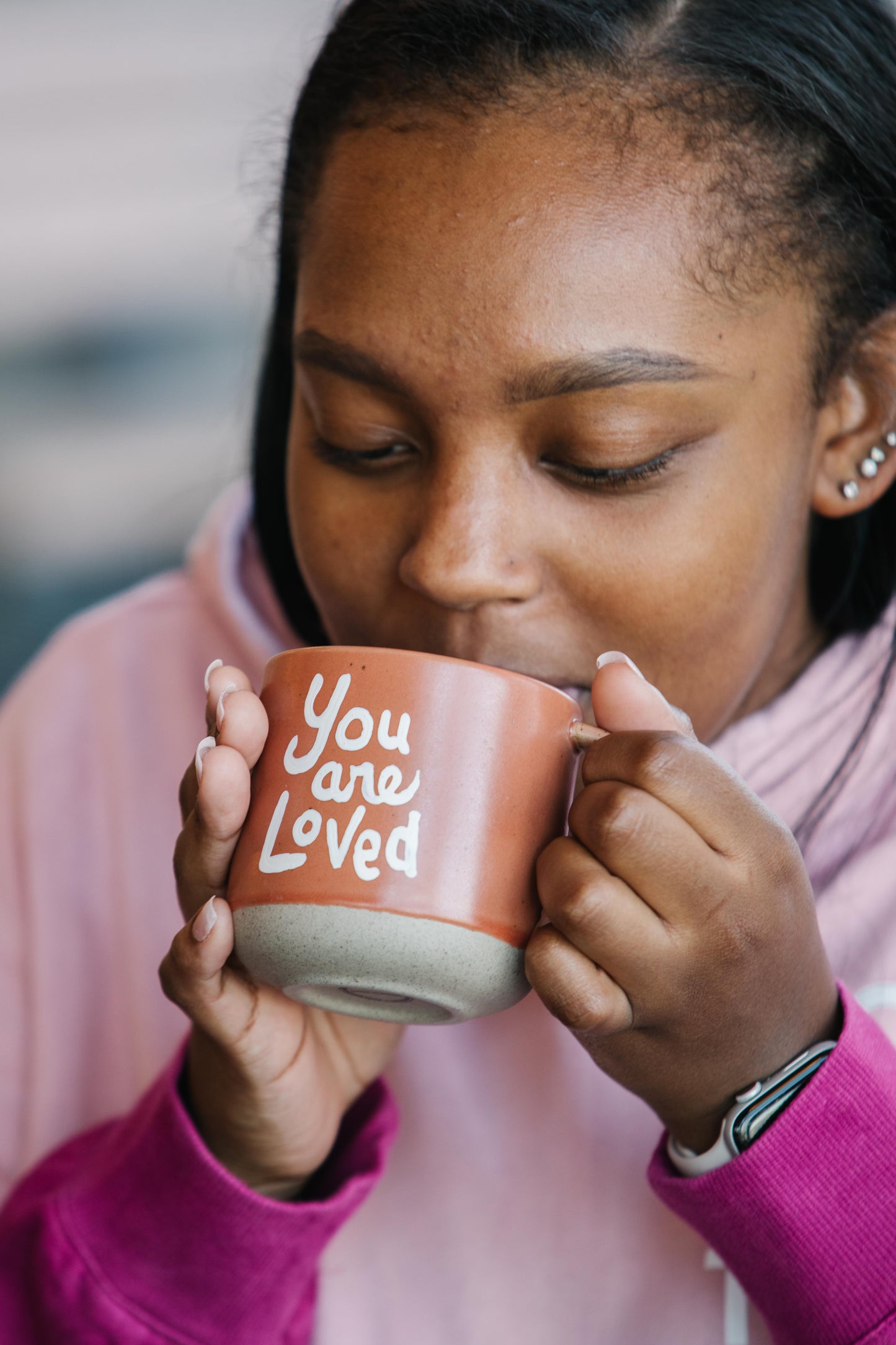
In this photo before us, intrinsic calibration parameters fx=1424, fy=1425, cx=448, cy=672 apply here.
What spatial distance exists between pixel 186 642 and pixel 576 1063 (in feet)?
2.11

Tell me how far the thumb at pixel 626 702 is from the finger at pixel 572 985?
14 cm

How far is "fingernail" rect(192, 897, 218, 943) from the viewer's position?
0.87m

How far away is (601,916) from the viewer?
81 centimetres

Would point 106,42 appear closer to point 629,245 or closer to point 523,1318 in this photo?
point 629,245

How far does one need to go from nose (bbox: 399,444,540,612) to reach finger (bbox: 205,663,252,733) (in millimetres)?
153

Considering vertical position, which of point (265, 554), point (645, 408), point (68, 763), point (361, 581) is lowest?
point (68, 763)

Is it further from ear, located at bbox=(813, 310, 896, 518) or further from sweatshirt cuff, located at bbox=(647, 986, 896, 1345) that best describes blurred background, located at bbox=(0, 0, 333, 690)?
sweatshirt cuff, located at bbox=(647, 986, 896, 1345)

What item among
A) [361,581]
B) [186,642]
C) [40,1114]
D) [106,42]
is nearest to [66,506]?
[106,42]

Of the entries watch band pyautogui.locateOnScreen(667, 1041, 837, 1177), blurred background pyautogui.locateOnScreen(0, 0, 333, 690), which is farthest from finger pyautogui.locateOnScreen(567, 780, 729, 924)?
blurred background pyautogui.locateOnScreen(0, 0, 333, 690)

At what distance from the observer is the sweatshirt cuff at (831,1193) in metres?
0.92

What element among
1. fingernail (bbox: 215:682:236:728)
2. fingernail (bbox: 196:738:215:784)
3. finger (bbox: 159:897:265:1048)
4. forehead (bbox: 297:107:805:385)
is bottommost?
finger (bbox: 159:897:265:1048)

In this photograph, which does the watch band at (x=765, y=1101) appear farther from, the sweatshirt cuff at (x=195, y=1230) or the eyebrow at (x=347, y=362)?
the eyebrow at (x=347, y=362)

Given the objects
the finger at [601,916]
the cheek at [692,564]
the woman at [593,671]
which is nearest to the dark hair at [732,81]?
the woman at [593,671]

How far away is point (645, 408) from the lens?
100cm
